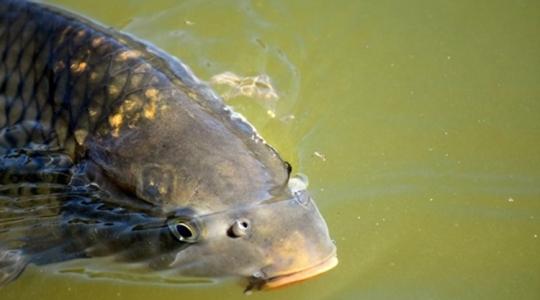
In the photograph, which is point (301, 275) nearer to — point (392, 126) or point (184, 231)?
point (184, 231)

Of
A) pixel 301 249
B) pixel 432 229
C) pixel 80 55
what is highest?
pixel 80 55

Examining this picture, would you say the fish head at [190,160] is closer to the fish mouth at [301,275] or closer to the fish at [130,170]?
the fish at [130,170]

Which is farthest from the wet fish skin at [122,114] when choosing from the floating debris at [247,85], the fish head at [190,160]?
the floating debris at [247,85]

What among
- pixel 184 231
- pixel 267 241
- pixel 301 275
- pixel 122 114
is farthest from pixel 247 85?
pixel 301 275

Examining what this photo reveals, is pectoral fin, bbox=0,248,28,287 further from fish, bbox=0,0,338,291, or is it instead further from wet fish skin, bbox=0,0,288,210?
wet fish skin, bbox=0,0,288,210

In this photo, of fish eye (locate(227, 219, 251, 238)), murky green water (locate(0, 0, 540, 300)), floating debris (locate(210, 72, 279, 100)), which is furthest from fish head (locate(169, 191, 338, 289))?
floating debris (locate(210, 72, 279, 100))

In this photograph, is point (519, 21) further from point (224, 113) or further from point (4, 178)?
point (4, 178)

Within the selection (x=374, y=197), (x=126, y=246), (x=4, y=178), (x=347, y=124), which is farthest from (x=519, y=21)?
(x=4, y=178)
